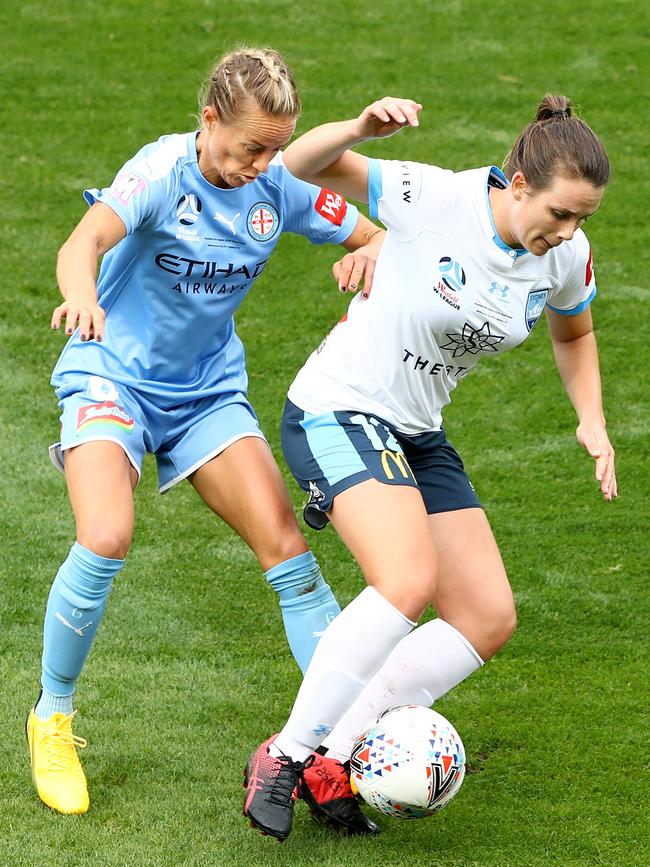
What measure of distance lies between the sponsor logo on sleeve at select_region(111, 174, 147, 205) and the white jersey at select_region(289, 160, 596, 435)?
2.23 ft

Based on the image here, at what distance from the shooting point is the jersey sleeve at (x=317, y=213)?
4.38 metres

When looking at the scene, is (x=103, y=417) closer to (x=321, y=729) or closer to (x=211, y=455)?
(x=211, y=455)

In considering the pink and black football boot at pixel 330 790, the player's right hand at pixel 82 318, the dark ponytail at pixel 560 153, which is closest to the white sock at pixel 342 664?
the pink and black football boot at pixel 330 790

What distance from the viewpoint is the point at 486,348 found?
4.07m

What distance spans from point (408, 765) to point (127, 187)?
1851 mm

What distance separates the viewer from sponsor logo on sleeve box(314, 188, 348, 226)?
4457 millimetres

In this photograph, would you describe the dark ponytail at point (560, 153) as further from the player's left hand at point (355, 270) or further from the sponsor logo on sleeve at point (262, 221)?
the sponsor logo on sleeve at point (262, 221)

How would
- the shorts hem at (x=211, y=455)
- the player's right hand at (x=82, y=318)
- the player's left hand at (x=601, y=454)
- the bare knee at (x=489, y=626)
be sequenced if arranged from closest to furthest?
the player's right hand at (x=82, y=318) → the bare knee at (x=489, y=626) → the player's left hand at (x=601, y=454) → the shorts hem at (x=211, y=455)

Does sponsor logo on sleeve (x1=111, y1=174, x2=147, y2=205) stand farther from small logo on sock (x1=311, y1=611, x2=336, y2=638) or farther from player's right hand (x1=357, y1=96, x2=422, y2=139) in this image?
small logo on sock (x1=311, y1=611, x2=336, y2=638)

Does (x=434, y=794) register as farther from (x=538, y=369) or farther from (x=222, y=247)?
(x=538, y=369)

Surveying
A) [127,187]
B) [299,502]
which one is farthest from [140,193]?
[299,502]

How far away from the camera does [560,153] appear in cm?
378

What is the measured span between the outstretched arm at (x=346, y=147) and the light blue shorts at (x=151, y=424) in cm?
81

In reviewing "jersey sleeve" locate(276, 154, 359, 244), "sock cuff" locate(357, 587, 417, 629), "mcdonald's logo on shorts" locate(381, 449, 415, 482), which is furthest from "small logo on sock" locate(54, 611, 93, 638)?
"jersey sleeve" locate(276, 154, 359, 244)
